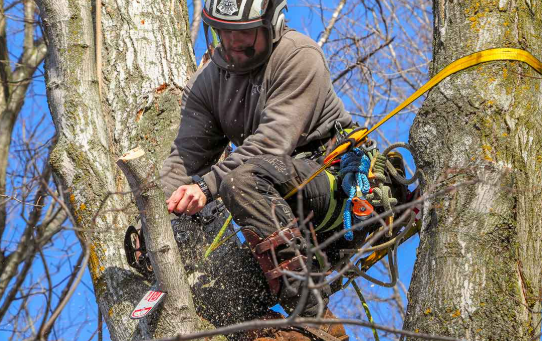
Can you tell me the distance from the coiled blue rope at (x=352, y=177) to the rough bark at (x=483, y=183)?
1.68ft

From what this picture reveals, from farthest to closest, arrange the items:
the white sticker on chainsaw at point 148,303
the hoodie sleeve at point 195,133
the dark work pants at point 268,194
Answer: the hoodie sleeve at point 195,133 < the dark work pants at point 268,194 < the white sticker on chainsaw at point 148,303

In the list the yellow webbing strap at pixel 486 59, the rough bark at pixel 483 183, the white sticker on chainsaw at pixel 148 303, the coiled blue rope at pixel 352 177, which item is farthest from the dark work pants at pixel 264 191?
the rough bark at pixel 483 183

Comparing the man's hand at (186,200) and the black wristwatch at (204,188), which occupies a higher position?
the black wristwatch at (204,188)

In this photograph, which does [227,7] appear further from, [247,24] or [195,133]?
[195,133]

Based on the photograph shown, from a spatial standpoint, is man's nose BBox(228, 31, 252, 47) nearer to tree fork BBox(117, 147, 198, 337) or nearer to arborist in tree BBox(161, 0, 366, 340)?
arborist in tree BBox(161, 0, 366, 340)

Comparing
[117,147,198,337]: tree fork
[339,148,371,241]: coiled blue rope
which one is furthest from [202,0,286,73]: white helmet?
[117,147,198,337]: tree fork

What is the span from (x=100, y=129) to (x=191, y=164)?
57cm

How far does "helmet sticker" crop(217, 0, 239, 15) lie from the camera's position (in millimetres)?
3668

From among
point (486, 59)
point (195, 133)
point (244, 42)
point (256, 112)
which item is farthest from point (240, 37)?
point (486, 59)

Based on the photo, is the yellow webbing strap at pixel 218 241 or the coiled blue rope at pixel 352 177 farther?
the yellow webbing strap at pixel 218 241

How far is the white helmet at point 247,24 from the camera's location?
3.67 meters

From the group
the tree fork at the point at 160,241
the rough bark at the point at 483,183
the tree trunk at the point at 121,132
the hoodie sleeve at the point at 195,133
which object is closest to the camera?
the rough bark at the point at 483,183

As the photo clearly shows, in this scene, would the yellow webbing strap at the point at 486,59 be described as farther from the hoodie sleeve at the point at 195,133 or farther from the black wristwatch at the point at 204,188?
the hoodie sleeve at the point at 195,133

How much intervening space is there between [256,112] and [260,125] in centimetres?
24
